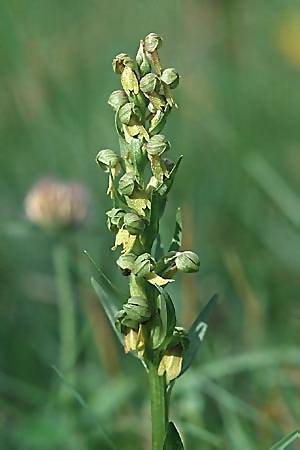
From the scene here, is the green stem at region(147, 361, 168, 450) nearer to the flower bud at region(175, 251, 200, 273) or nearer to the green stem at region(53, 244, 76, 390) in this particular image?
the flower bud at region(175, 251, 200, 273)

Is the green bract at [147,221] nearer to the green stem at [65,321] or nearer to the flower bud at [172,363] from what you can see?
the flower bud at [172,363]

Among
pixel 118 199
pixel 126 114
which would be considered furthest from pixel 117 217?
pixel 126 114

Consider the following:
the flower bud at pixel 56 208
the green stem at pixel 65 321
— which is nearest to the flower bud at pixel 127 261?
the green stem at pixel 65 321

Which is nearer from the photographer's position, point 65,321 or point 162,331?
point 162,331

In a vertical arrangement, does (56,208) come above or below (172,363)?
above

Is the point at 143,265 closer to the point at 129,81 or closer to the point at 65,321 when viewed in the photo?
the point at 129,81

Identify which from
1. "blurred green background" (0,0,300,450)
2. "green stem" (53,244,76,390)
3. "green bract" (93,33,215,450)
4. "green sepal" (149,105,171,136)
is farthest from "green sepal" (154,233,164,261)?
"green stem" (53,244,76,390)

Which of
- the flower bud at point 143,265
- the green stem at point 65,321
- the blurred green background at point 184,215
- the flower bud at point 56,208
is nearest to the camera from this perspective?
the flower bud at point 143,265
